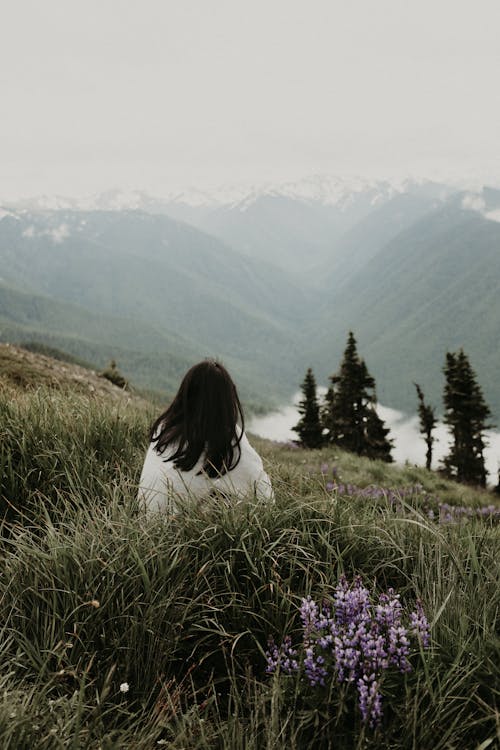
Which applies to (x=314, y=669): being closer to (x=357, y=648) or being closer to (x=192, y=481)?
(x=357, y=648)

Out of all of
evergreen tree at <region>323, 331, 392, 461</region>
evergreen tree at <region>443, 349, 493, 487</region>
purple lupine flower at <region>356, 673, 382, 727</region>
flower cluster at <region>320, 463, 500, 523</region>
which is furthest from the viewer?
evergreen tree at <region>443, 349, 493, 487</region>

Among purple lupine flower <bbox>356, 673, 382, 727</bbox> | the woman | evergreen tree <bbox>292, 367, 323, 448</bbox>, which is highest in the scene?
evergreen tree <bbox>292, 367, 323, 448</bbox>

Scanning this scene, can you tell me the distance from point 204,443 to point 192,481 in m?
0.28

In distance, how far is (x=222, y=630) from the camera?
233 centimetres

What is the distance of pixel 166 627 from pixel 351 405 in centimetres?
3478

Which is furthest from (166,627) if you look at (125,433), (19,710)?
(125,433)

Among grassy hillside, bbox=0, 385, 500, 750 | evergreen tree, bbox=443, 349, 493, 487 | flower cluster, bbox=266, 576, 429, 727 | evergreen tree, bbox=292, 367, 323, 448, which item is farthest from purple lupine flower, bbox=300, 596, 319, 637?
evergreen tree, bbox=292, 367, 323, 448

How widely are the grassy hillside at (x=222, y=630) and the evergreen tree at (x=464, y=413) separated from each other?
3810 centimetres

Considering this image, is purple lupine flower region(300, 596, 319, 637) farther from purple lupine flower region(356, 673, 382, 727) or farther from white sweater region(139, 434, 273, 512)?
white sweater region(139, 434, 273, 512)

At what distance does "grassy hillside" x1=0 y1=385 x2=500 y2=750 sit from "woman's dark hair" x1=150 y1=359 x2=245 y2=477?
0.46 m

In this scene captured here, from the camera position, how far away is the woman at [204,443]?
363cm

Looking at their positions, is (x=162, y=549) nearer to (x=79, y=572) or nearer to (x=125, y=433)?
(x=79, y=572)

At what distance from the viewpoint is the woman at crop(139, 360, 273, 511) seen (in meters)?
3.63

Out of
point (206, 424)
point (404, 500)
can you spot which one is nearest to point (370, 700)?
point (206, 424)
